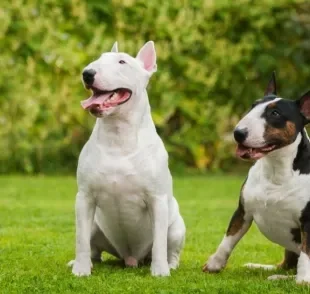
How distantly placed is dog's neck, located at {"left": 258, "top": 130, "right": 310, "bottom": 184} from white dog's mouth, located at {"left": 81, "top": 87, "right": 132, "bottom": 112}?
0.90 metres

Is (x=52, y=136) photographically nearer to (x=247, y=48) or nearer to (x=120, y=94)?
(x=247, y=48)

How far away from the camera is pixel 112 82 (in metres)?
4.97

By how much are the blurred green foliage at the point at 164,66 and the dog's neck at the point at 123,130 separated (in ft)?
27.3

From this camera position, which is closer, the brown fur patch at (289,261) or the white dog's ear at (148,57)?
the white dog's ear at (148,57)

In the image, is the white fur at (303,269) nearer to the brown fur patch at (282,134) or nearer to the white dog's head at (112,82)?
the brown fur patch at (282,134)

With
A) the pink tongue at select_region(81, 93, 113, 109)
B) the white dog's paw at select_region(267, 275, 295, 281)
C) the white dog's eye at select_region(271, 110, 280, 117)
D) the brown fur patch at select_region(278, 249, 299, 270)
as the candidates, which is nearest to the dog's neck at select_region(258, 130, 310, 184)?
the white dog's eye at select_region(271, 110, 280, 117)

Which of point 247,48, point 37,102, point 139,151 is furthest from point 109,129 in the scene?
point 247,48

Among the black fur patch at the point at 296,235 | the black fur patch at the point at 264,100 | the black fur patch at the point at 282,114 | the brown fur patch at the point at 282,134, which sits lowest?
the black fur patch at the point at 296,235

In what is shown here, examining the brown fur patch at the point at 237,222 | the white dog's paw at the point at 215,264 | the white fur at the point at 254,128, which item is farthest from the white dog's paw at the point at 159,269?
the white fur at the point at 254,128

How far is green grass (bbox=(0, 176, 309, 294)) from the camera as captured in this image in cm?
477

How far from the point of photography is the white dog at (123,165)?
5051mm

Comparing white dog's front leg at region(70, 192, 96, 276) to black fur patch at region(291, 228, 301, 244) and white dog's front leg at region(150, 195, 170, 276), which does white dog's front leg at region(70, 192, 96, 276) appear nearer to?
white dog's front leg at region(150, 195, 170, 276)

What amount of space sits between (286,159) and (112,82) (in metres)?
1.10

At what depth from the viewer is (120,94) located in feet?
16.6
